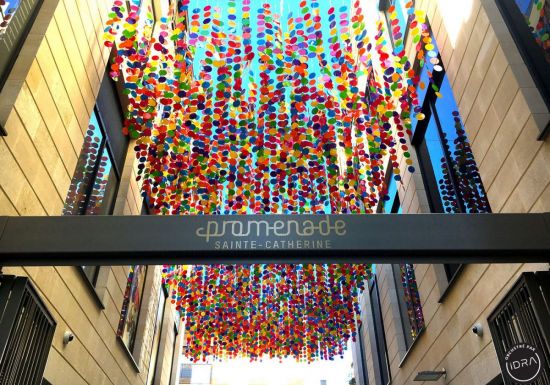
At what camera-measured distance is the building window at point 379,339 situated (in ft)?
39.3

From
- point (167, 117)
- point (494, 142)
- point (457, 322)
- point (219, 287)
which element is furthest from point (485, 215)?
point (219, 287)

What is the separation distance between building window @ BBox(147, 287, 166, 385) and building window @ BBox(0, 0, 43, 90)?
9.14 m

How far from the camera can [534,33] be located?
4.83 metres

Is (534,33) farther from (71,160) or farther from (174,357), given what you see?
(174,357)

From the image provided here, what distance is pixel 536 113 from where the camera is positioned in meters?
4.36

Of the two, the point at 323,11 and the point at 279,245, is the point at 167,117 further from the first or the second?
the point at 323,11

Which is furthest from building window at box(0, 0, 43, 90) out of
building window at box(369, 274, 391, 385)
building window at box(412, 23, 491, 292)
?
building window at box(369, 274, 391, 385)

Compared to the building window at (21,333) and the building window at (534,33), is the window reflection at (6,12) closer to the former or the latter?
the building window at (21,333)

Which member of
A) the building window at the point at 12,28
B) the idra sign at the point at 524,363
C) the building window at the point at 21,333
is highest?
the building window at the point at 12,28

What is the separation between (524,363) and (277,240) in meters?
1.64

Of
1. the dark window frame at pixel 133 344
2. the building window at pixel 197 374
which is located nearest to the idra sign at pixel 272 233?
the dark window frame at pixel 133 344

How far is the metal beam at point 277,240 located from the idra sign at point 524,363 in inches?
21.7

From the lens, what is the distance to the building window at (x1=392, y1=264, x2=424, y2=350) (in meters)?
8.84

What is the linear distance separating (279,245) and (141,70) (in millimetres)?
4561
